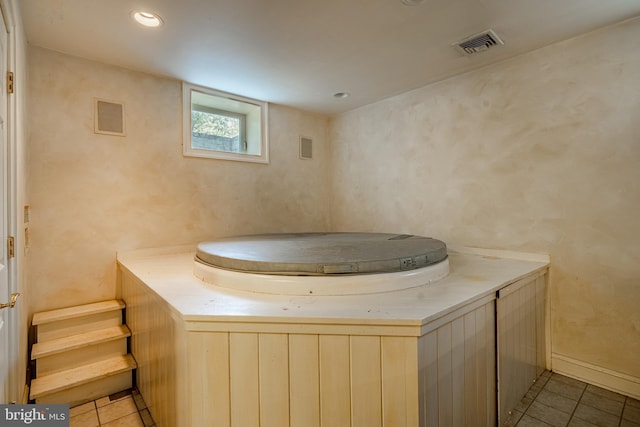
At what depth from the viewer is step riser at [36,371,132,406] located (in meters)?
1.82

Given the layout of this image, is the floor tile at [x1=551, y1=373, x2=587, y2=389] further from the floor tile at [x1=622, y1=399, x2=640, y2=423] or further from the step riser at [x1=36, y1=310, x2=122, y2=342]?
the step riser at [x1=36, y1=310, x2=122, y2=342]

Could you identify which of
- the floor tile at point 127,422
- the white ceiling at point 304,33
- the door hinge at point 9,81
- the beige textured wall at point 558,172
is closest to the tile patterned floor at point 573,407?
the beige textured wall at point 558,172

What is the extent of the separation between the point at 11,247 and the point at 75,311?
0.96 metres

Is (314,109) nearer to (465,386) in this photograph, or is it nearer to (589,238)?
(589,238)

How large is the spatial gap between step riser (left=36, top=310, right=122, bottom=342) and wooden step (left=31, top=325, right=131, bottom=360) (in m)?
0.03

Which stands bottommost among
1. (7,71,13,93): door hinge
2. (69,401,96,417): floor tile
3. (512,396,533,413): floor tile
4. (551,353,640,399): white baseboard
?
(69,401,96,417): floor tile

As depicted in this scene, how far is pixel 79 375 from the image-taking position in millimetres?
1878

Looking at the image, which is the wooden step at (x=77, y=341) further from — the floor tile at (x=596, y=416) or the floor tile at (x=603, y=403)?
the floor tile at (x=603, y=403)

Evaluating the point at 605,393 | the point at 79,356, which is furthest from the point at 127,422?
the point at 605,393

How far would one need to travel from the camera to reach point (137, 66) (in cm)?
242

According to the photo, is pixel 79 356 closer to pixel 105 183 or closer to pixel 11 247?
pixel 11 247

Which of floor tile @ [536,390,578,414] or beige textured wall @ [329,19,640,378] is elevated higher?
beige textured wall @ [329,19,640,378]

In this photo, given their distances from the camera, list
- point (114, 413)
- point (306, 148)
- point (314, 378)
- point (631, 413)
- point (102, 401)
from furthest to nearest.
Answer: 1. point (306, 148)
2. point (102, 401)
3. point (114, 413)
4. point (631, 413)
5. point (314, 378)

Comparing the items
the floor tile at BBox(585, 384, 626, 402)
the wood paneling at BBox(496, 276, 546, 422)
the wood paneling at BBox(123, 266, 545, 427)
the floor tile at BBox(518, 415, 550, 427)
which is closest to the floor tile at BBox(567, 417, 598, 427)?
the floor tile at BBox(518, 415, 550, 427)
